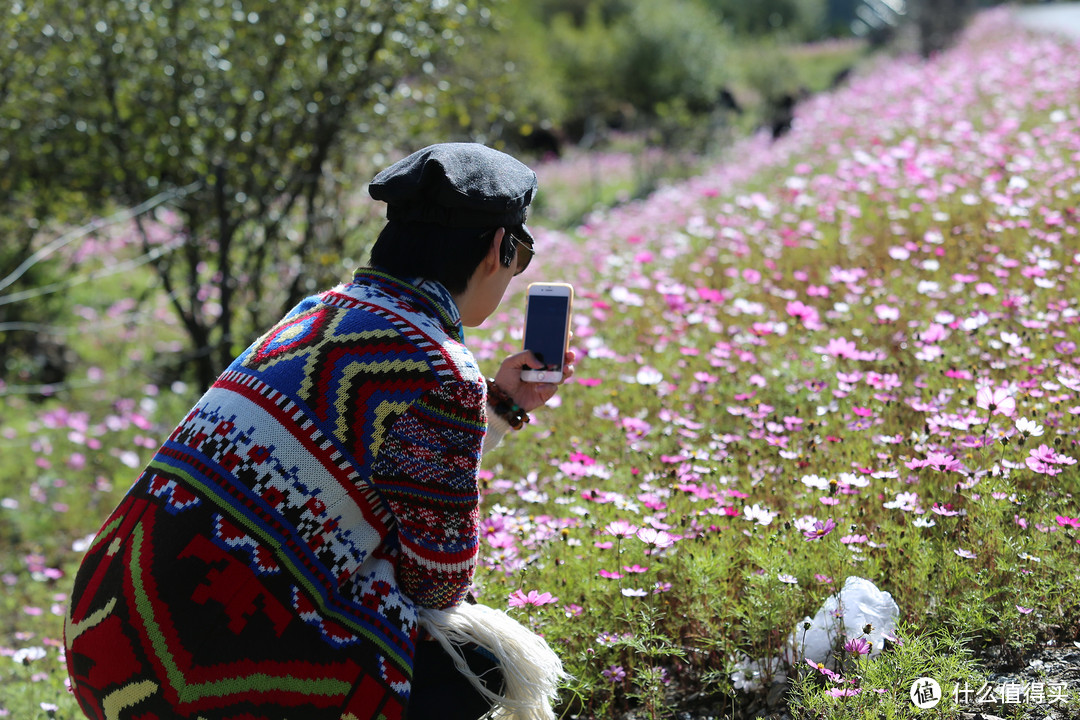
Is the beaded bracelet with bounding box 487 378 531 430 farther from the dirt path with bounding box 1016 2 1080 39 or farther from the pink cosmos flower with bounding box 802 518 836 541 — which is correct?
the dirt path with bounding box 1016 2 1080 39

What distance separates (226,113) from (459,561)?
418 cm

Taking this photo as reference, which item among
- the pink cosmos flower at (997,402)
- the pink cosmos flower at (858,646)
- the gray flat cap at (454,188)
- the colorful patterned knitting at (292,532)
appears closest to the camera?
the colorful patterned knitting at (292,532)

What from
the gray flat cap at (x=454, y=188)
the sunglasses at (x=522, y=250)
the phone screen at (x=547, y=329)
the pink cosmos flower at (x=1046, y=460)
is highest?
the gray flat cap at (x=454, y=188)

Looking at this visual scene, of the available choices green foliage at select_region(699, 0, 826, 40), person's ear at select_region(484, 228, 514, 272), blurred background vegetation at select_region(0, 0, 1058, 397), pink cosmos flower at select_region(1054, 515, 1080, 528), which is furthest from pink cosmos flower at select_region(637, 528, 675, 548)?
green foliage at select_region(699, 0, 826, 40)

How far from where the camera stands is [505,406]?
7.29 ft

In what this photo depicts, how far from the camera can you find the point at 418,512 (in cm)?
168

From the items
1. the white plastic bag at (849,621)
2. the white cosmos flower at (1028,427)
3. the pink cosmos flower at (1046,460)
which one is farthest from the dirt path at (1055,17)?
the white plastic bag at (849,621)

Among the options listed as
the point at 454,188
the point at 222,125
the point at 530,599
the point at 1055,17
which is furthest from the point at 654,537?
the point at 1055,17

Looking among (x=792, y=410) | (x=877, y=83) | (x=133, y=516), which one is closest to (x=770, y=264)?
(x=792, y=410)

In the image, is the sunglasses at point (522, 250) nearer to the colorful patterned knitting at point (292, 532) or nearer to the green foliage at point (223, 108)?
the colorful patterned knitting at point (292, 532)

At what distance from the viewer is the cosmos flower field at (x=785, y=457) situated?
2.22 meters

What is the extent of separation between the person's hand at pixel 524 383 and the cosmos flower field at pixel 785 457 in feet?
1.37

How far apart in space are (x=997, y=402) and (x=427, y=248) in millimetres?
1759

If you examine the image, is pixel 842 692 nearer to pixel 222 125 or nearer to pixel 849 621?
pixel 849 621
